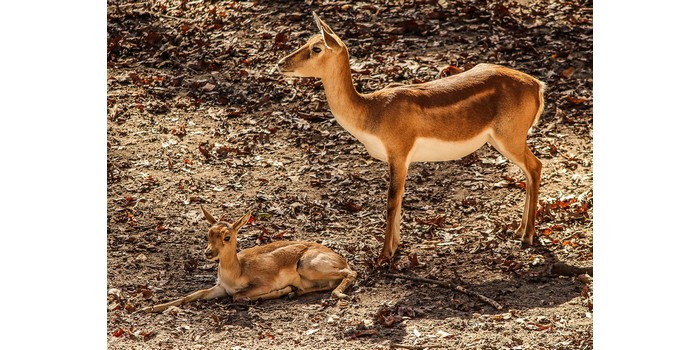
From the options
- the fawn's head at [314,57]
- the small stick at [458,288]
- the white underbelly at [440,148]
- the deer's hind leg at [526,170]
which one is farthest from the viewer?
the deer's hind leg at [526,170]

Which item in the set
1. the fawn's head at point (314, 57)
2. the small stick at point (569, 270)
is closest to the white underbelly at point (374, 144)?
the fawn's head at point (314, 57)

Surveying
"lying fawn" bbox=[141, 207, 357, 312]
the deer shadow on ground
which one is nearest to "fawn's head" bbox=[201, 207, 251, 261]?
"lying fawn" bbox=[141, 207, 357, 312]

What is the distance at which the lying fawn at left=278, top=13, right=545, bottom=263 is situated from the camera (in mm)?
7840

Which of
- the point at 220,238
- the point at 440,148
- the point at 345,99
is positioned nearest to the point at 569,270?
the point at 440,148

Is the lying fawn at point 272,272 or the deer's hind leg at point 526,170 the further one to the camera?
the deer's hind leg at point 526,170

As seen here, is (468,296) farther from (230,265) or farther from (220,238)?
(220,238)

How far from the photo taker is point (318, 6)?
515 inches

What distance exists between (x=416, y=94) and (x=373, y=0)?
5.34 metres

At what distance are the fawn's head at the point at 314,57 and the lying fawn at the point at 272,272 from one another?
123 cm

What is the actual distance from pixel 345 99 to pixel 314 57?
40cm

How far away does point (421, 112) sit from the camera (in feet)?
26.1

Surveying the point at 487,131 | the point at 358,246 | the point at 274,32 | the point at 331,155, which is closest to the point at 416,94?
the point at 487,131

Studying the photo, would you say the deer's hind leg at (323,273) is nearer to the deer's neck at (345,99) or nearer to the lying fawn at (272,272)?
the lying fawn at (272,272)

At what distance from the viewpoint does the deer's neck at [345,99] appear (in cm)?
787
